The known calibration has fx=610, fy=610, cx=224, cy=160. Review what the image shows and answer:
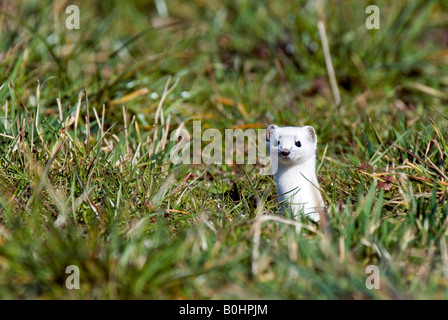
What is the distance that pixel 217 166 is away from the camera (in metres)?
4.33

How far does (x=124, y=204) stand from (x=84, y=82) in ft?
5.33

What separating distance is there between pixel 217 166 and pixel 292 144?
3.49 feet

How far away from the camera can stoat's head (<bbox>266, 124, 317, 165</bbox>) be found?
335 centimetres

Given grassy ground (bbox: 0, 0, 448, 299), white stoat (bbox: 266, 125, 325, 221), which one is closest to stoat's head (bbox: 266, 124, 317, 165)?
white stoat (bbox: 266, 125, 325, 221)

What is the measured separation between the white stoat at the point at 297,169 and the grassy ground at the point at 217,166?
130mm

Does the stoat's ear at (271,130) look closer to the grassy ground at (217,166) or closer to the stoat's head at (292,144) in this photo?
the stoat's head at (292,144)

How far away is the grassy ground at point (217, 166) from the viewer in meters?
2.65

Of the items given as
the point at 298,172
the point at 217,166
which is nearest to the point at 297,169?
the point at 298,172

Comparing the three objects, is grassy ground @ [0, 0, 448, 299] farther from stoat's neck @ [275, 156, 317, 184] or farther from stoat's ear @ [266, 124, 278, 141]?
stoat's ear @ [266, 124, 278, 141]

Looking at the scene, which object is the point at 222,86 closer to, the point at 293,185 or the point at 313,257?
the point at 293,185

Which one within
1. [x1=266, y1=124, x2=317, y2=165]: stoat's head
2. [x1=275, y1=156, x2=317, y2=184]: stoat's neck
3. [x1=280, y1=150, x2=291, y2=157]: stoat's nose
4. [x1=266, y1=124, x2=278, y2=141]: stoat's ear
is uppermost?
[x1=266, y1=124, x2=278, y2=141]: stoat's ear

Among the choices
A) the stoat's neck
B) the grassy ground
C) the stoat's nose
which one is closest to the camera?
Answer: the grassy ground

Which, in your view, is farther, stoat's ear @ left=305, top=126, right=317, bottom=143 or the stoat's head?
stoat's ear @ left=305, top=126, right=317, bottom=143
